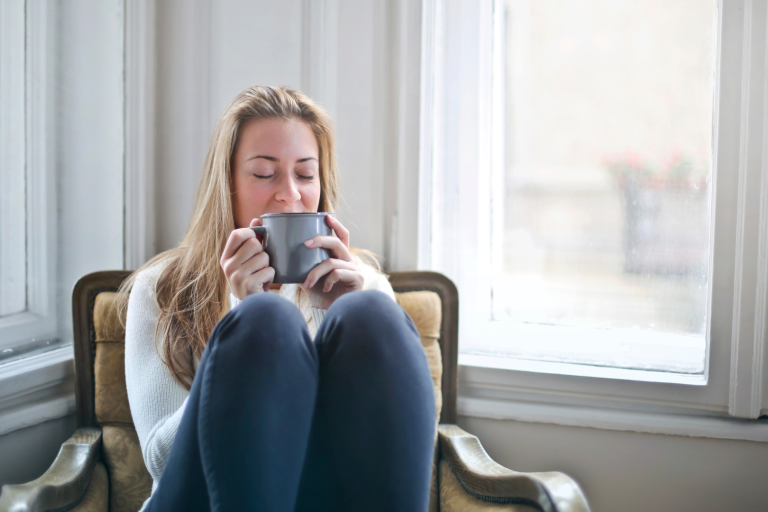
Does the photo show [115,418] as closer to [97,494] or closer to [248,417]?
[97,494]

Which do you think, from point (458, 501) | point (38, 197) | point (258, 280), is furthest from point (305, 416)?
point (38, 197)

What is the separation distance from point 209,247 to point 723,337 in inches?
49.9

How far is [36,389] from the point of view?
123 centimetres

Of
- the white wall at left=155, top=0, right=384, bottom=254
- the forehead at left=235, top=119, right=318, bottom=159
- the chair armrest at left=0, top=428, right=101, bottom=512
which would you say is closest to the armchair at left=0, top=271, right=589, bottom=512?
the chair armrest at left=0, top=428, right=101, bottom=512

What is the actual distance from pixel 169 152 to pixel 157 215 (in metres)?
0.20

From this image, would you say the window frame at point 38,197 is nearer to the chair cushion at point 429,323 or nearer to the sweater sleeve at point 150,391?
the sweater sleeve at point 150,391

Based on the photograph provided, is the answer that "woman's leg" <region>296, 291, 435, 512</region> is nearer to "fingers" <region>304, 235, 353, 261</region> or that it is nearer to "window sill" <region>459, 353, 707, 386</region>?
"fingers" <region>304, 235, 353, 261</region>

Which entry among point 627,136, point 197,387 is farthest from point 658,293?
point 197,387

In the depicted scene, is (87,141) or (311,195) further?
(87,141)

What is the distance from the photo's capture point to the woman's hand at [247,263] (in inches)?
34.1

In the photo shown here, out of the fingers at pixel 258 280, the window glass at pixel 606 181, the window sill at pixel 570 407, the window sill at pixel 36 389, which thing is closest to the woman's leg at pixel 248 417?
the fingers at pixel 258 280

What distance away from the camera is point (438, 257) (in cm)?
153

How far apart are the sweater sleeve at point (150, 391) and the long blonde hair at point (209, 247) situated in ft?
0.12

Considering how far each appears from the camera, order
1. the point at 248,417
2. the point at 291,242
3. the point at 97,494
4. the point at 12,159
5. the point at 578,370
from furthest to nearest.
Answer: the point at 578,370, the point at 12,159, the point at 97,494, the point at 291,242, the point at 248,417
